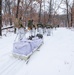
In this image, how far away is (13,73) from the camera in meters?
6.14

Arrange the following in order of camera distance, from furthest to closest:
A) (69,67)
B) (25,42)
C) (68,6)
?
(68,6) < (25,42) < (69,67)

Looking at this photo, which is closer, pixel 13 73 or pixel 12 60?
pixel 13 73

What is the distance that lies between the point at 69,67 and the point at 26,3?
73.7 feet

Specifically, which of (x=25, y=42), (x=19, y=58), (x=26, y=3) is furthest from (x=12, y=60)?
(x=26, y=3)

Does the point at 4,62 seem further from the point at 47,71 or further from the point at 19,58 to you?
the point at 47,71

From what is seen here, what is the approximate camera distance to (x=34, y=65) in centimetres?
712

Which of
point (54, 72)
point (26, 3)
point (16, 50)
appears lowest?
point (54, 72)

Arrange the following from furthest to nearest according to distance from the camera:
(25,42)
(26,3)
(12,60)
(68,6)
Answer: (68,6) < (26,3) < (25,42) < (12,60)

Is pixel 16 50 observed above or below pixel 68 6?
below

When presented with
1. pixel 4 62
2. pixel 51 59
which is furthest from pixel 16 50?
pixel 51 59

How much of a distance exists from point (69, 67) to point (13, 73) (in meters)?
2.41

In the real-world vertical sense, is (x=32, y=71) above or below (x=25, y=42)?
below

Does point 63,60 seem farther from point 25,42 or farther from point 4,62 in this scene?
point 4,62

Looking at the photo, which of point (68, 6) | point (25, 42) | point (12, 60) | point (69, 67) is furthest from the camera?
point (68, 6)
